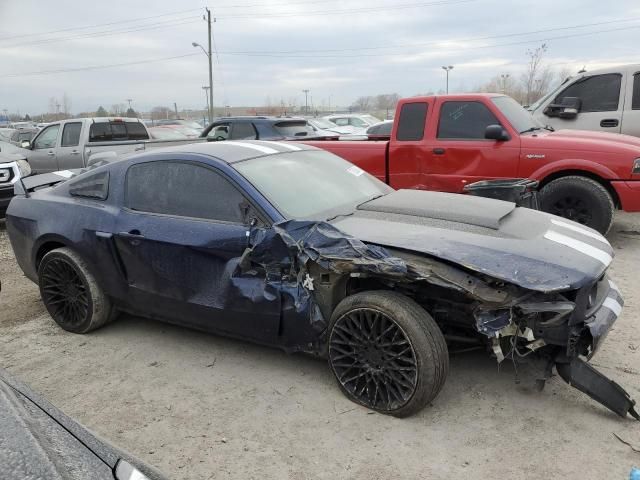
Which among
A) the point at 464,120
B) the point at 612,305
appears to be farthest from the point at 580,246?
the point at 464,120

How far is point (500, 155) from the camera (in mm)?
6406

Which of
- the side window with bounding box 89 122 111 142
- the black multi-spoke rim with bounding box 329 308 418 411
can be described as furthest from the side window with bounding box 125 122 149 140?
the black multi-spoke rim with bounding box 329 308 418 411

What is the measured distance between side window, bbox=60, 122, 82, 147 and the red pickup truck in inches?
257

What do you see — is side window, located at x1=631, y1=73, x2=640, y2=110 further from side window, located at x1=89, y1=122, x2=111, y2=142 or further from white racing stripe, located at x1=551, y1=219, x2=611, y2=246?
side window, located at x1=89, y1=122, x2=111, y2=142

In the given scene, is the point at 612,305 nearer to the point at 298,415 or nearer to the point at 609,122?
the point at 298,415

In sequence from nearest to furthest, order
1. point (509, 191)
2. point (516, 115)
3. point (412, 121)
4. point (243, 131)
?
point (509, 191)
point (516, 115)
point (412, 121)
point (243, 131)

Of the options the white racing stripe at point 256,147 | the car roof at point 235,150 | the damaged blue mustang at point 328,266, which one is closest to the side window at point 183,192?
the damaged blue mustang at point 328,266

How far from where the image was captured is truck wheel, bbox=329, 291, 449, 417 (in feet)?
9.78

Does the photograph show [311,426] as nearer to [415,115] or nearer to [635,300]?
[635,300]

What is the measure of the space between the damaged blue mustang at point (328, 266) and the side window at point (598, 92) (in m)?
5.41

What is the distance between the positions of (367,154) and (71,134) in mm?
7283

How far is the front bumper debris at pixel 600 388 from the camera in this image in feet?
9.71

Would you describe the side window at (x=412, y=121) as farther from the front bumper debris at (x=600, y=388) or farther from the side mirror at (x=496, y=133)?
the front bumper debris at (x=600, y=388)

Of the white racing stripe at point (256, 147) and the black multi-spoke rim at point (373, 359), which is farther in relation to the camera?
the white racing stripe at point (256, 147)
